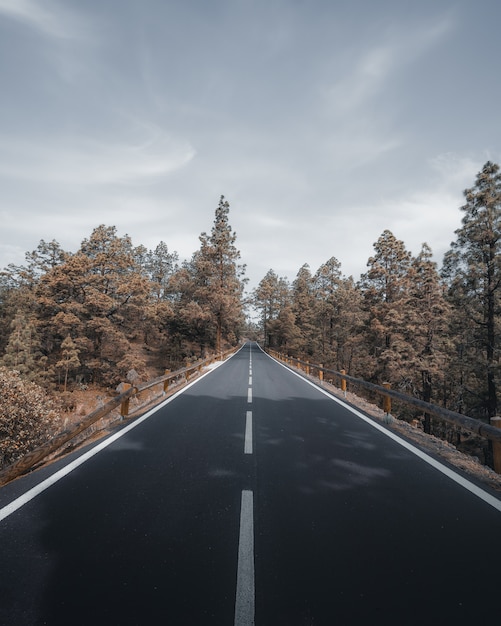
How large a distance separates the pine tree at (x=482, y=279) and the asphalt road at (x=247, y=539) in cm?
1402

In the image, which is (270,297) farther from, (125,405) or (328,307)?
(125,405)

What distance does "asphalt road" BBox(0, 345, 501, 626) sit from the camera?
1.99m

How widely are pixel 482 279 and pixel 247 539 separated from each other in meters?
18.3

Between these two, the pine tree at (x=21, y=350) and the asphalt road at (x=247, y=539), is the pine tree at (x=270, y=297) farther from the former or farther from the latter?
the asphalt road at (x=247, y=539)

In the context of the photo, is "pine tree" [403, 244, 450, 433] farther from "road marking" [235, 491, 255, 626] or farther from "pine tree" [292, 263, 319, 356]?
"pine tree" [292, 263, 319, 356]

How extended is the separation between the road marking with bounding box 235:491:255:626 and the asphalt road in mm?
10

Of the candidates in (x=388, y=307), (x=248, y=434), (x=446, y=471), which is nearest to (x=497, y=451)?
(x=446, y=471)

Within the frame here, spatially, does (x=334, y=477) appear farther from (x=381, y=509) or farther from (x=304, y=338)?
(x=304, y=338)

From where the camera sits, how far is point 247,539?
271 centimetres

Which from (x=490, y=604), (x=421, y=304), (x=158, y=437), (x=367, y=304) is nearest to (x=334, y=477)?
(x=490, y=604)

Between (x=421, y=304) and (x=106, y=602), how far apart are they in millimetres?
22342

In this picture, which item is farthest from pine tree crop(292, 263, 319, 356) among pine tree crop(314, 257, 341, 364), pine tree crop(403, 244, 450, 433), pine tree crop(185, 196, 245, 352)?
pine tree crop(403, 244, 450, 433)

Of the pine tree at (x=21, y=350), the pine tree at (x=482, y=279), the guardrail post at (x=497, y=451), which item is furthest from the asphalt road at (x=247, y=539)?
the pine tree at (x=21, y=350)

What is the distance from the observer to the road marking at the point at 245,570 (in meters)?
1.93
